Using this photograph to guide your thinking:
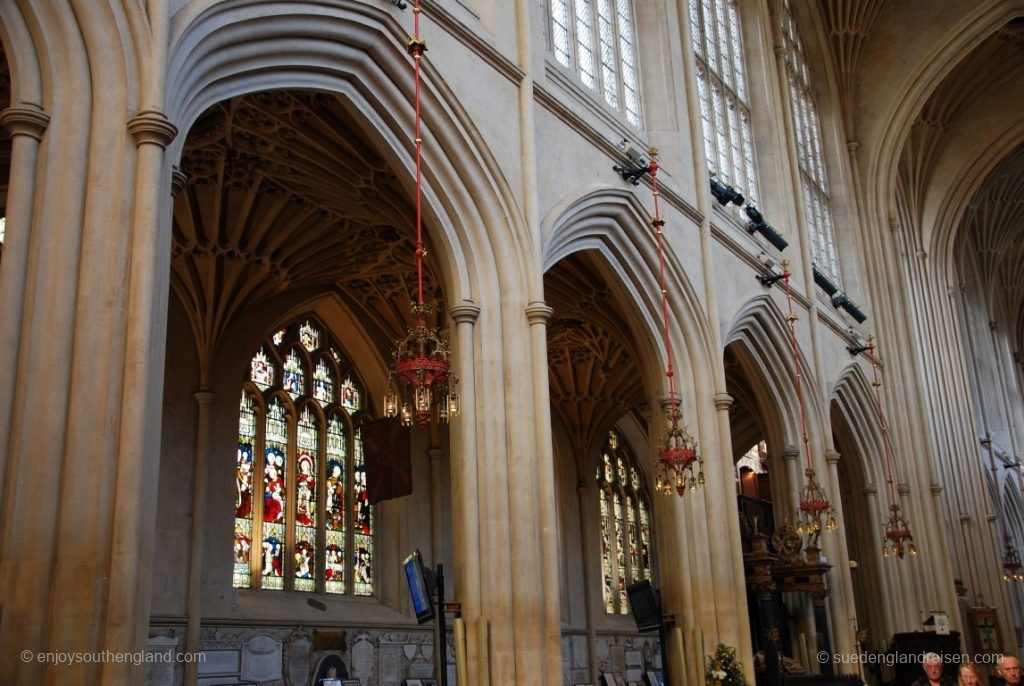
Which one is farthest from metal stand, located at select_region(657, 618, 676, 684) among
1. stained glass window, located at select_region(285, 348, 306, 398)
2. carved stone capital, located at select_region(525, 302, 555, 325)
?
stained glass window, located at select_region(285, 348, 306, 398)

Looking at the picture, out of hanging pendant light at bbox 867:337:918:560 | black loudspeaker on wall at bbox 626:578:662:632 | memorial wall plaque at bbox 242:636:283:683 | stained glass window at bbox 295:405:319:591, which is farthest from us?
hanging pendant light at bbox 867:337:918:560

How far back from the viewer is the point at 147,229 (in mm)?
7008

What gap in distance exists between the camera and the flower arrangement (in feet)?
40.4

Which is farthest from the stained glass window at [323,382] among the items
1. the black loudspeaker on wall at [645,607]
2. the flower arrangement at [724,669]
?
the flower arrangement at [724,669]

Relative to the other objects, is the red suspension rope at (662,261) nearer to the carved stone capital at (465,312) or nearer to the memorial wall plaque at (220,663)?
the carved stone capital at (465,312)

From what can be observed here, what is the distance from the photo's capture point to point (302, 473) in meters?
15.7

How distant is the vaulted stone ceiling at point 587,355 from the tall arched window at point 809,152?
186 inches

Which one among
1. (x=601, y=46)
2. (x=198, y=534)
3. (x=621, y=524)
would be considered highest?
(x=601, y=46)

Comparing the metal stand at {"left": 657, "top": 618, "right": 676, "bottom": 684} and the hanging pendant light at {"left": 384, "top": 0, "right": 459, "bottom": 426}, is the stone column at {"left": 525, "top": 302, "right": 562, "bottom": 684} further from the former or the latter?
the metal stand at {"left": 657, "top": 618, "right": 676, "bottom": 684}

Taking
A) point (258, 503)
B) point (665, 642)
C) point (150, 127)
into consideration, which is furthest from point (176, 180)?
point (665, 642)

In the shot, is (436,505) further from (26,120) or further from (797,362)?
(26,120)

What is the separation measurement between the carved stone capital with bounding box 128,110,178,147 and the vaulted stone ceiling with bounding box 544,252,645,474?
7695 millimetres

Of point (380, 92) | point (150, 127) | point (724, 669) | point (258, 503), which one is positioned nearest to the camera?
point (150, 127)

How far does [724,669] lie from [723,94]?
10078mm
